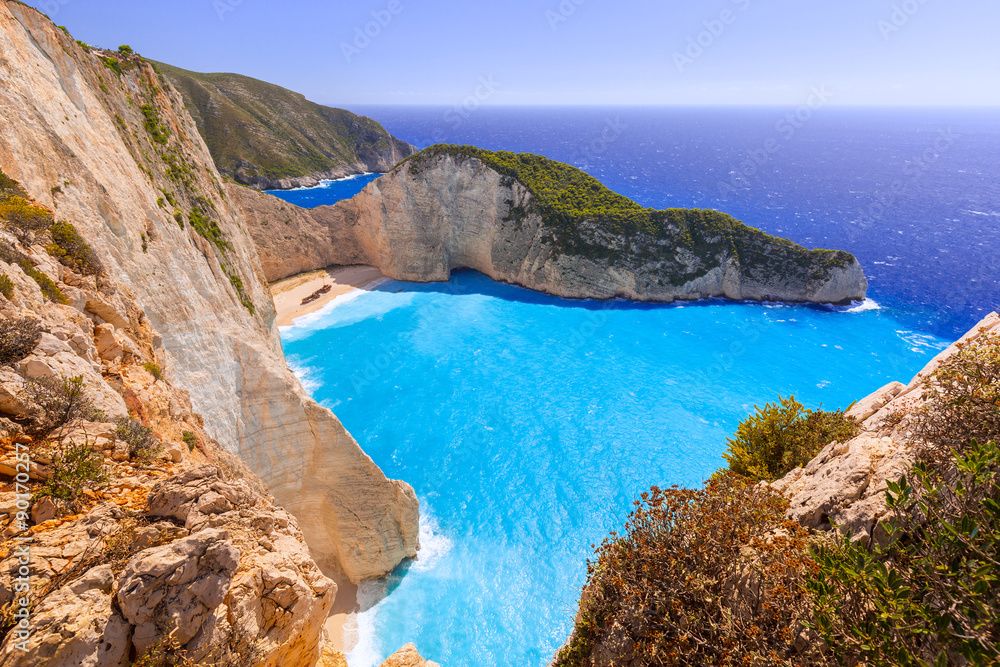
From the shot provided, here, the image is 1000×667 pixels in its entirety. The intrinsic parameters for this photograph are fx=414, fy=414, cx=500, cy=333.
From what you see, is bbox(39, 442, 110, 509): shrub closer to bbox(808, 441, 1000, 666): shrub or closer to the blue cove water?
bbox(808, 441, 1000, 666): shrub

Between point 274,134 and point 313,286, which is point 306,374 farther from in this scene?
point 274,134

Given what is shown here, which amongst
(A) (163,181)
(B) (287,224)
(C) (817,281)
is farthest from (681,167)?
(A) (163,181)

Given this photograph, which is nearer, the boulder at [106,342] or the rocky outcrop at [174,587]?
the rocky outcrop at [174,587]

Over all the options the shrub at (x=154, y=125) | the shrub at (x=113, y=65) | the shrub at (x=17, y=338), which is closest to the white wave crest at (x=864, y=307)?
the shrub at (x=17, y=338)

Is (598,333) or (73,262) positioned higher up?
(73,262)

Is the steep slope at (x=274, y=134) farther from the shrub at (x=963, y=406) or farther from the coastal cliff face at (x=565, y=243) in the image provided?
the shrub at (x=963, y=406)

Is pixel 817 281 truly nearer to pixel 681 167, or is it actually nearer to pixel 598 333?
pixel 598 333
